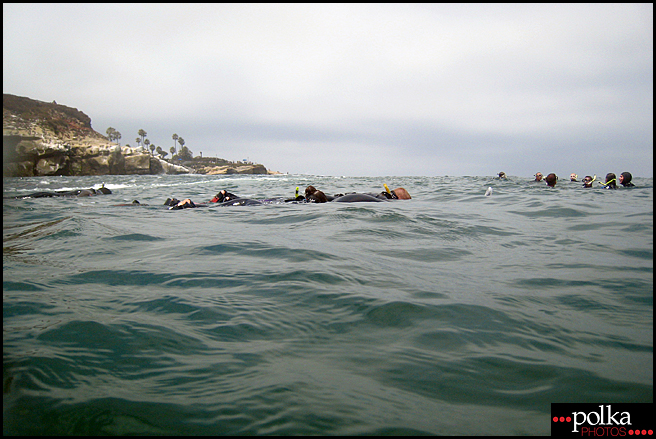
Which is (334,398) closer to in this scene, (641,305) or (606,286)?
(641,305)

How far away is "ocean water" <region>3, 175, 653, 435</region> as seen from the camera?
1.57 metres

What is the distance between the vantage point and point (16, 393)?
5.19 feet

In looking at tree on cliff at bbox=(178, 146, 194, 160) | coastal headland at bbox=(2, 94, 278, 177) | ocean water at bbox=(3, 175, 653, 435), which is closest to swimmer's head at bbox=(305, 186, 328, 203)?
ocean water at bbox=(3, 175, 653, 435)

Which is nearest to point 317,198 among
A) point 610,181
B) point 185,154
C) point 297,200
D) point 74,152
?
point 297,200

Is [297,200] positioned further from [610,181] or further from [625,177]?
[625,177]

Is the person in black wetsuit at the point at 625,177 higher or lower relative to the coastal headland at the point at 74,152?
lower

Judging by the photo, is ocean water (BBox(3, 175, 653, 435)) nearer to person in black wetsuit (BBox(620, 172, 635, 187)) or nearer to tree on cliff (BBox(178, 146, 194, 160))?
person in black wetsuit (BBox(620, 172, 635, 187))

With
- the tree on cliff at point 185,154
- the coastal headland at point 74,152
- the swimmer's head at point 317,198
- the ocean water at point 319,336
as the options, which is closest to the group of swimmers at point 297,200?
the swimmer's head at point 317,198

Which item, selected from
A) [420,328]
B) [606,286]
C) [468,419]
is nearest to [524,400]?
[468,419]

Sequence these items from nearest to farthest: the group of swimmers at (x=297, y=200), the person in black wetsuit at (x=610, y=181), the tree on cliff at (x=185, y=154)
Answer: the group of swimmers at (x=297, y=200) → the person in black wetsuit at (x=610, y=181) → the tree on cliff at (x=185, y=154)

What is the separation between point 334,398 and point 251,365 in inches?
21.2

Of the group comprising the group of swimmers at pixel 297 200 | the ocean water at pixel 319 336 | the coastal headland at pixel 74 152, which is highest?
the coastal headland at pixel 74 152

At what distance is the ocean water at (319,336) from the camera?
1567 millimetres

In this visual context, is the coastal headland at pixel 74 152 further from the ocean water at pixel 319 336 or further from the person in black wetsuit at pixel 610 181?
the person in black wetsuit at pixel 610 181
